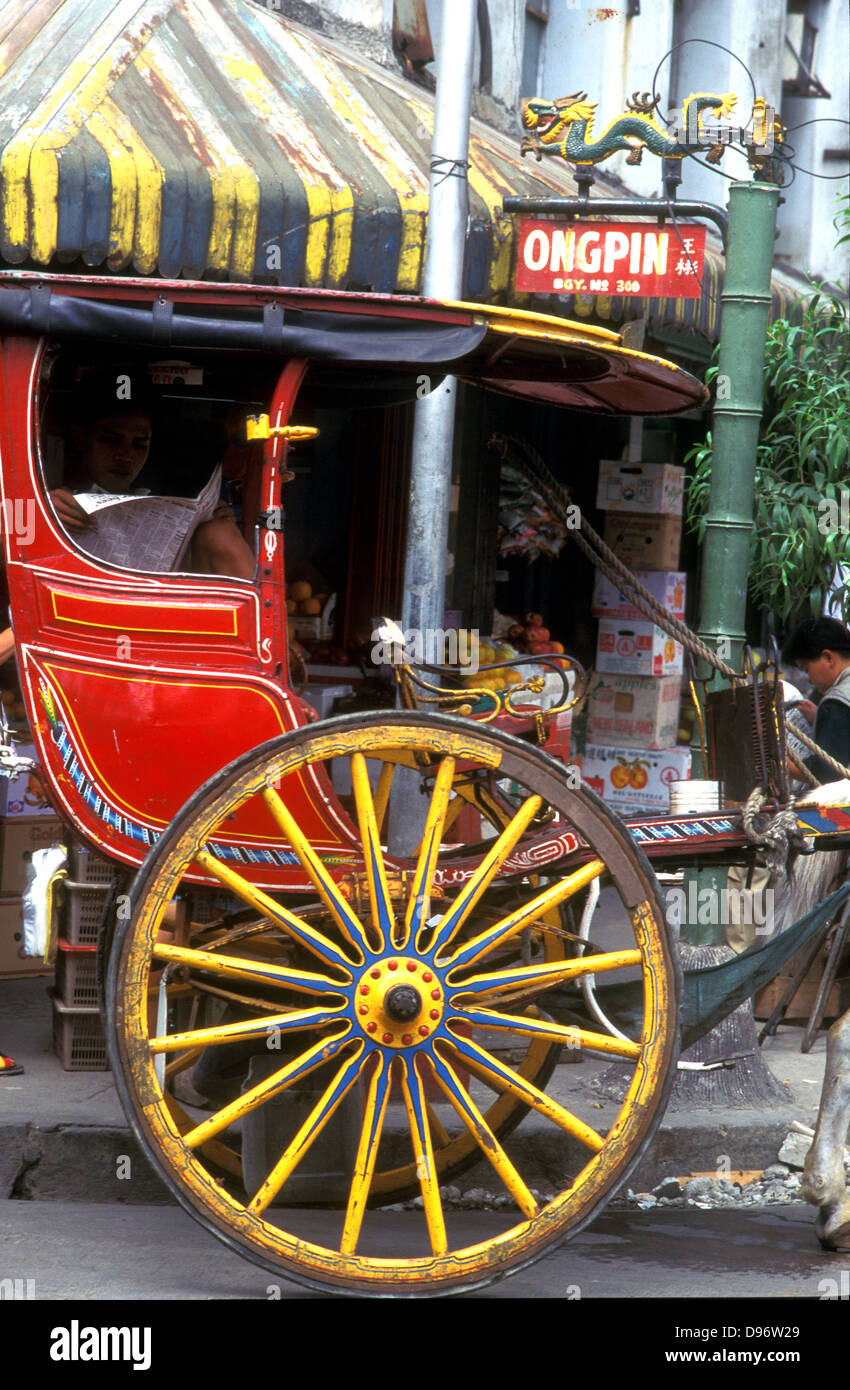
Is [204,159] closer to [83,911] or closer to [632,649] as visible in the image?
[83,911]

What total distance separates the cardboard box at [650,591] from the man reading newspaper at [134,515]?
484 cm

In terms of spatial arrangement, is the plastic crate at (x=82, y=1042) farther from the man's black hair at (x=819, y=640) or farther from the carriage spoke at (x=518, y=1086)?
the man's black hair at (x=819, y=640)

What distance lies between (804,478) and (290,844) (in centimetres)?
447

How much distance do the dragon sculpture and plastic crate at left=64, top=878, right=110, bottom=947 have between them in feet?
10.1

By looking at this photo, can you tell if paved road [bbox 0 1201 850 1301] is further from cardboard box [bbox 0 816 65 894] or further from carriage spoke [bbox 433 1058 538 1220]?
cardboard box [bbox 0 816 65 894]

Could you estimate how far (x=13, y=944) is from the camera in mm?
5477

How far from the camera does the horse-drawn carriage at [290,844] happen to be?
9.46 ft

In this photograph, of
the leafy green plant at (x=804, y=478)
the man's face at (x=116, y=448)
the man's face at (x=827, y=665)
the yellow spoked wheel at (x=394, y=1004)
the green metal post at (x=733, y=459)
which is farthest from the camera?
the leafy green plant at (x=804, y=478)

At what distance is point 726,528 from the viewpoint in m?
4.91

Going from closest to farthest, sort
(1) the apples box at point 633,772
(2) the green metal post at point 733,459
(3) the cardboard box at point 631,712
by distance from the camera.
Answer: (2) the green metal post at point 733,459 → (1) the apples box at point 633,772 → (3) the cardboard box at point 631,712

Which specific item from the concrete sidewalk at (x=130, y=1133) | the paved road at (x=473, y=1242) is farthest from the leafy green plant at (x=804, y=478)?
the paved road at (x=473, y=1242)

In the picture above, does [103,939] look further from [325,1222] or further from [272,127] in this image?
[272,127]

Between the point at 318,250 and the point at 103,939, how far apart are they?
2.92 metres
